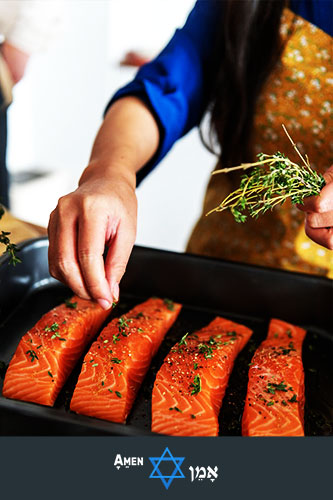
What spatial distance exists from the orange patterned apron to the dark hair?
4 cm

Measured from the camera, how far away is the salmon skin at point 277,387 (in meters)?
1.28

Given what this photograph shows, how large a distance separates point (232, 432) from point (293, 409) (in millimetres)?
168

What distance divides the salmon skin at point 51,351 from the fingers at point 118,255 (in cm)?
28

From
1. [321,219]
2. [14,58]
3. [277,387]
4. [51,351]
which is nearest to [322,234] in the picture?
[321,219]

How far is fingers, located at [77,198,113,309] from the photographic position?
1240 mm

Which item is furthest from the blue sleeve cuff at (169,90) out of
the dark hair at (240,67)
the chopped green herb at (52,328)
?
the chopped green herb at (52,328)

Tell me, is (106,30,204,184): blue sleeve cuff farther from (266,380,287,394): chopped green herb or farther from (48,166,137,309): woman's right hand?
(266,380,287,394): chopped green herb

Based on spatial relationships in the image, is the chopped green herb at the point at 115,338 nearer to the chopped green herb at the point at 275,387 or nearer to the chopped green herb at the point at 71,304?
the chopped green herb at the point at 71,304

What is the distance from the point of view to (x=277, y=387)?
1398 mm

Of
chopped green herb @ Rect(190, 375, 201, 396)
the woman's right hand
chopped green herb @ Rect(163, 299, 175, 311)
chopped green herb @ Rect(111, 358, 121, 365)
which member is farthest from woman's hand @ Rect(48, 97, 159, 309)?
chopped green herb @ Rect(163, 299, 175, 311)

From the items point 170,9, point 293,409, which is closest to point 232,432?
point 293,409

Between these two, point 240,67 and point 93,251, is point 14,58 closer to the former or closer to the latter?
point 240,67
